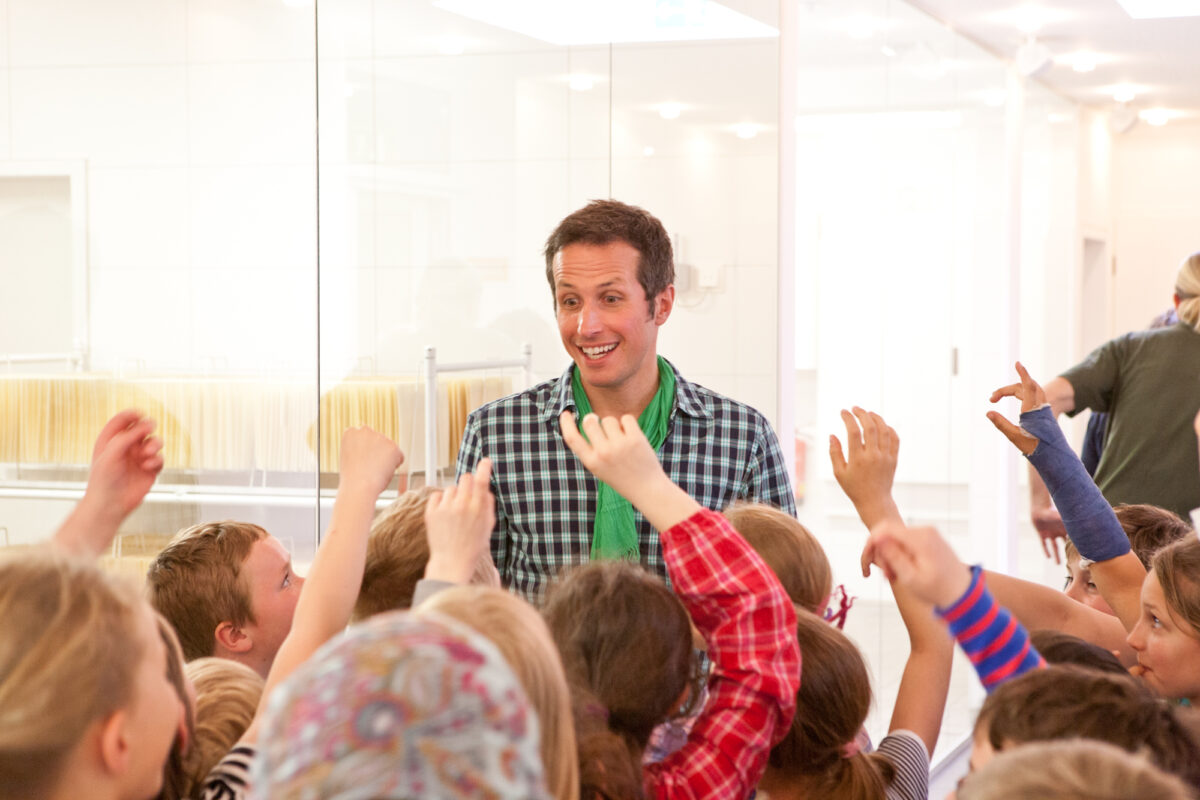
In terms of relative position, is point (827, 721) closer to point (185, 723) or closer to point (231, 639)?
point (185, 723)

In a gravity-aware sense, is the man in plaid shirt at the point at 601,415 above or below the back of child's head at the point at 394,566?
above

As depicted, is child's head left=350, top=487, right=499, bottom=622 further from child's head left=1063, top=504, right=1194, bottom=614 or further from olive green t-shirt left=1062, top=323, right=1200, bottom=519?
olive green t-shirt left=1062, top=323, right=1200, bottom=519

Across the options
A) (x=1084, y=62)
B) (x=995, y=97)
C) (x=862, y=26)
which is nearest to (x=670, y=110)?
(x=862, y=26)

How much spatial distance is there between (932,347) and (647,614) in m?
4.11

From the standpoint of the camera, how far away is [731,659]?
133cm

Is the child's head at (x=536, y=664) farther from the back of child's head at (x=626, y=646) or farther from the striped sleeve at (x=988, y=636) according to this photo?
the striped sleeve at (x=988, y=636)

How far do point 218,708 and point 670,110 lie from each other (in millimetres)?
2382

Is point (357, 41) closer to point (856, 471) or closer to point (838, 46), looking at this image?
point (856, 471)

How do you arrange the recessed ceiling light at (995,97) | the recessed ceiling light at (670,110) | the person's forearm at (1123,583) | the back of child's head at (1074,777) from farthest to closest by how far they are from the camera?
the recessed ceiling light at (995,97) → the recessed ceiling light at (670,110) → the person's forearm at (1123,583) → the back of child's head at (1074,777)

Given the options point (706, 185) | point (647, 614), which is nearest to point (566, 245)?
point (647, 614)

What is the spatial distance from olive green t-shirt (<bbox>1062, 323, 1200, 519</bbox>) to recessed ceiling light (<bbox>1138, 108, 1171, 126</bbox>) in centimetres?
468

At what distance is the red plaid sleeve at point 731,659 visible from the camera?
1300mm

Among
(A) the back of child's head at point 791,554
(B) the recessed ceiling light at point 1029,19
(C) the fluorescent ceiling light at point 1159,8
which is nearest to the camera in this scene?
(A) the back of child's head at point 791,554

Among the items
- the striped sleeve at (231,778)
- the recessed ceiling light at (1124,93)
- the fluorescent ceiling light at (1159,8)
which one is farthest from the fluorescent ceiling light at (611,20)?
the recessed ceiling light at (1124,93)
